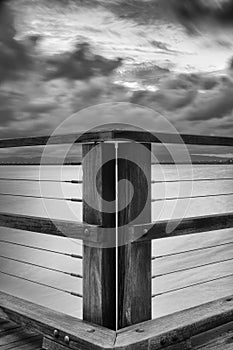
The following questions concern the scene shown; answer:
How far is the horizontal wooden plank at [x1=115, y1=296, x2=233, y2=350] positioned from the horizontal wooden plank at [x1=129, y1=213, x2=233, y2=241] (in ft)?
1.23

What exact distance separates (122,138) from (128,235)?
40 cm

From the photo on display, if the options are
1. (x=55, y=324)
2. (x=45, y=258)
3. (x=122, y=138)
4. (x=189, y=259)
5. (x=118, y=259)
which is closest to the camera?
(x=122, y=138)

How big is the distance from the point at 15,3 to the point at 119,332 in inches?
352

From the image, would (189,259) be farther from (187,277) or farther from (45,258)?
(45,258)

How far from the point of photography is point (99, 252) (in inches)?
82.0

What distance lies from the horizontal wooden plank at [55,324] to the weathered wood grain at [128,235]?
14cm

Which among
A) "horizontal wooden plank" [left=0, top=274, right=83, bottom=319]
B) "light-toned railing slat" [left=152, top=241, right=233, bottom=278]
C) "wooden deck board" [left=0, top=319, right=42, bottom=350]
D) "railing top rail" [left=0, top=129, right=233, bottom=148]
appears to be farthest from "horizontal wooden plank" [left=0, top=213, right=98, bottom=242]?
"light-toned railing slat" [left=152, top=241, right=233, bottom=278]

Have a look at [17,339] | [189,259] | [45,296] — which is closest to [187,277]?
[189,259]

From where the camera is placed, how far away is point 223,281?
7.82 m

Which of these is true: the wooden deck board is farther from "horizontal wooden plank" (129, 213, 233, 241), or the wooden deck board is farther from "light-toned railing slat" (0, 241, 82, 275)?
"light-toned railing slat" (0, 241, 82, 275)

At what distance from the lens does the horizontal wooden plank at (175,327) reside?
199cm

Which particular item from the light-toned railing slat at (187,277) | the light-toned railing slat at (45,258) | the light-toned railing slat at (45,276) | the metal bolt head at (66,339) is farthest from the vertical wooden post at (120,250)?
the light-toned railing slat at (45,258)

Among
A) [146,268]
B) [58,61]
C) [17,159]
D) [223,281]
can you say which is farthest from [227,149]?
[58,61]

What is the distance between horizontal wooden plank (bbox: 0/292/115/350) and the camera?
200 centimetres
